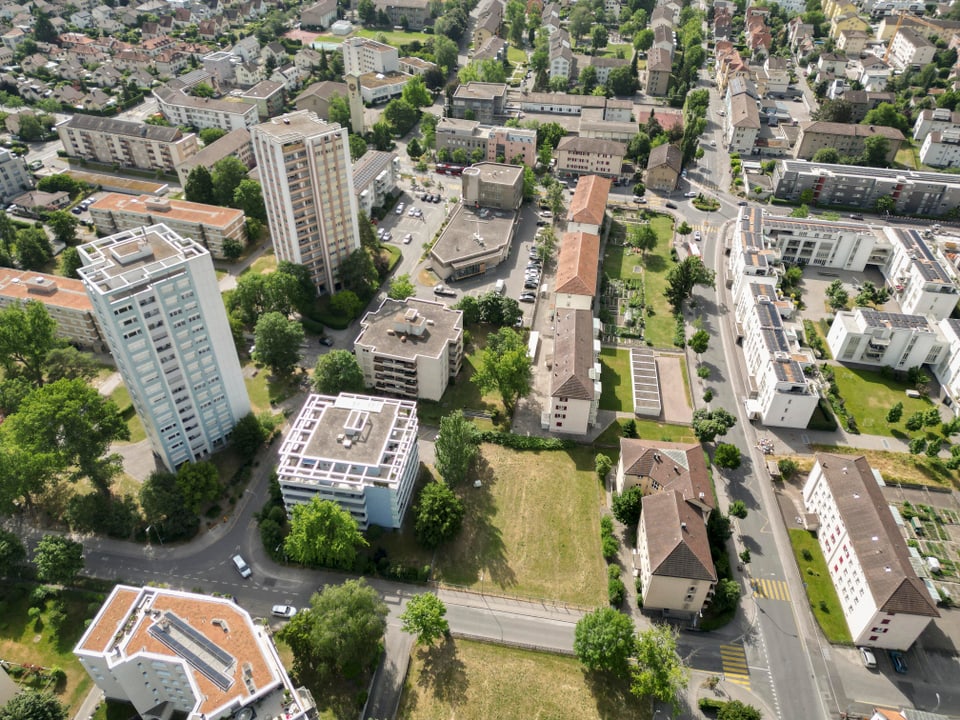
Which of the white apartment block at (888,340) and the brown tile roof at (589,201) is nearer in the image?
the white apartment block at (888,340)

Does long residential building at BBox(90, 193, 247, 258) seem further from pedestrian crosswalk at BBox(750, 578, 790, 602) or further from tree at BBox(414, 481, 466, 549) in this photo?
pedestrian crosswalk at BBox(750, 578, 790, 602)

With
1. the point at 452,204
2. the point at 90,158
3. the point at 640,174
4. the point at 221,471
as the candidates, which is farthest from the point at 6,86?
the point at 640,174

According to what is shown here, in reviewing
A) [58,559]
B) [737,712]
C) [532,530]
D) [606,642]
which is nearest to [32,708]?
[58,559]

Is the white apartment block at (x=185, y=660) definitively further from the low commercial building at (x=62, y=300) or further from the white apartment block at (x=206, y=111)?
the white apartment block at (x=206, y=111)

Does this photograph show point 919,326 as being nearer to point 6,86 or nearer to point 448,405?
point 448,405

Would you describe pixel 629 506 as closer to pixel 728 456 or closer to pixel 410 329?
pixel 728 456

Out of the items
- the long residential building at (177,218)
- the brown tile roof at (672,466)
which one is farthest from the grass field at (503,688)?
the long residential building at (177,218)
